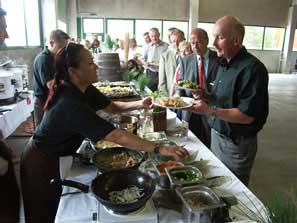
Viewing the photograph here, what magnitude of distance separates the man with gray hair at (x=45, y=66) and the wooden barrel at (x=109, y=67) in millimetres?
649

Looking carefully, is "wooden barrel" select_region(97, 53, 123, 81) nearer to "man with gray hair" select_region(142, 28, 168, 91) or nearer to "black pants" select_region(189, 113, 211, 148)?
"man with gray hair" select_region(142, 28, 168, 91)

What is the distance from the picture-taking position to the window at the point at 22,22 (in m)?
4.29

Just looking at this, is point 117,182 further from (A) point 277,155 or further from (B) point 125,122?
(A) point 277,155

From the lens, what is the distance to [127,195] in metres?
0.97

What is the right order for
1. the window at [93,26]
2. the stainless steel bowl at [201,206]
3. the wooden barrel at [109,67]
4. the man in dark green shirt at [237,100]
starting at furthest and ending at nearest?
the window at [93,26] → the wooden barrel at [109,67] → the man in dark green shirt at [237,100] → the stainless steel bowl at [201,206]

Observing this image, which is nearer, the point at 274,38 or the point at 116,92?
the point at 116,92

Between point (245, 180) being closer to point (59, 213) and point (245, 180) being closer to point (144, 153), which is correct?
point (144, 153)

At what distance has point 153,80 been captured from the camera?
4.42 metres

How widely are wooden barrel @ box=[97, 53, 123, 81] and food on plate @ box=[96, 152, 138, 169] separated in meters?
2.26

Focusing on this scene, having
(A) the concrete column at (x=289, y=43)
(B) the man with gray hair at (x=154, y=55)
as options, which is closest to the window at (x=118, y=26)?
(B) the man with gray hair at (x=154, y=55)

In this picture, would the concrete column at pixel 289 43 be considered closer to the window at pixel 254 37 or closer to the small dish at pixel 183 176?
the window at pixel 254 37

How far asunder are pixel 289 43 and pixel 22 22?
1087 cm

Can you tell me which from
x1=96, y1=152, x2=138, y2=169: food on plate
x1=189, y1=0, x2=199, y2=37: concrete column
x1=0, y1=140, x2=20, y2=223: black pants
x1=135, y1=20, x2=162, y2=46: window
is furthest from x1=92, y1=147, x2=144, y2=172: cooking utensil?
x1=189, y1=0, x2=199, y2=37: concrete column

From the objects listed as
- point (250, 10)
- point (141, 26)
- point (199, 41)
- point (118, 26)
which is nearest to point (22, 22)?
point (199, 41)
